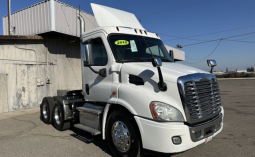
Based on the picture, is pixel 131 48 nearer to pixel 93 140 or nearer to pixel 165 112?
pixel 165 112

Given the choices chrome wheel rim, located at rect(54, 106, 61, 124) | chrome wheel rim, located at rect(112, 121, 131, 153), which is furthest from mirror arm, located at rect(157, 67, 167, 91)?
chrome wheel rim, located at rect(54, 106, 61, 124)

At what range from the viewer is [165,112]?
3.24 m

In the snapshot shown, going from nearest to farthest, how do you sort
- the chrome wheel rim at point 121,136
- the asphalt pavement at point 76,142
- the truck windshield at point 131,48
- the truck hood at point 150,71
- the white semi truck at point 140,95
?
the white semi truck at point 140,95, the truck hood at point 150,71, the chrome wheel rim at point 121,136, the truck windshield at point 131,48, the asphalt pavement at point 76,142

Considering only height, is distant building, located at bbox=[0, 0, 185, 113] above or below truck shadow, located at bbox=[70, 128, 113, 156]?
above

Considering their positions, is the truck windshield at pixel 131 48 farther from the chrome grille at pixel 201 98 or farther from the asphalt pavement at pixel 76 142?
the asphalt pavement at pixel 76 142

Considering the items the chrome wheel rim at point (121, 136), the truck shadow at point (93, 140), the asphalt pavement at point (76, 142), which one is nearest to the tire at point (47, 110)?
the asphalt pavement at point (76, 142)

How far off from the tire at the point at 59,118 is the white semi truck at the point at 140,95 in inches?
41.6

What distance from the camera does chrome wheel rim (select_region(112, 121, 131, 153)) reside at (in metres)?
3.75

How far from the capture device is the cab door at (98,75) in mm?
4305

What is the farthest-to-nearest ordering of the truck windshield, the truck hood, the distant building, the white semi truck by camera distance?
1. the distant building
2. the truck windshield
3. the truck hood
4. the white semi truck

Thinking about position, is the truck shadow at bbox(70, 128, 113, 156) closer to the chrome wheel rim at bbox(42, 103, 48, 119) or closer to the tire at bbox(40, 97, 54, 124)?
the tire at bbox(40, 97, 54, 124)

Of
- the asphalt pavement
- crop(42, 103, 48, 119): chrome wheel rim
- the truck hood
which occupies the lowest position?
the asphalt pavement

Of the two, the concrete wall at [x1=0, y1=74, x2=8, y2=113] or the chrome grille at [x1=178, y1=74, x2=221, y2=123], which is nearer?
the chrome grille at [x1=178, y1=74, x2=221, y2=123]

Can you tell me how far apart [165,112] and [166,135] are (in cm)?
36
